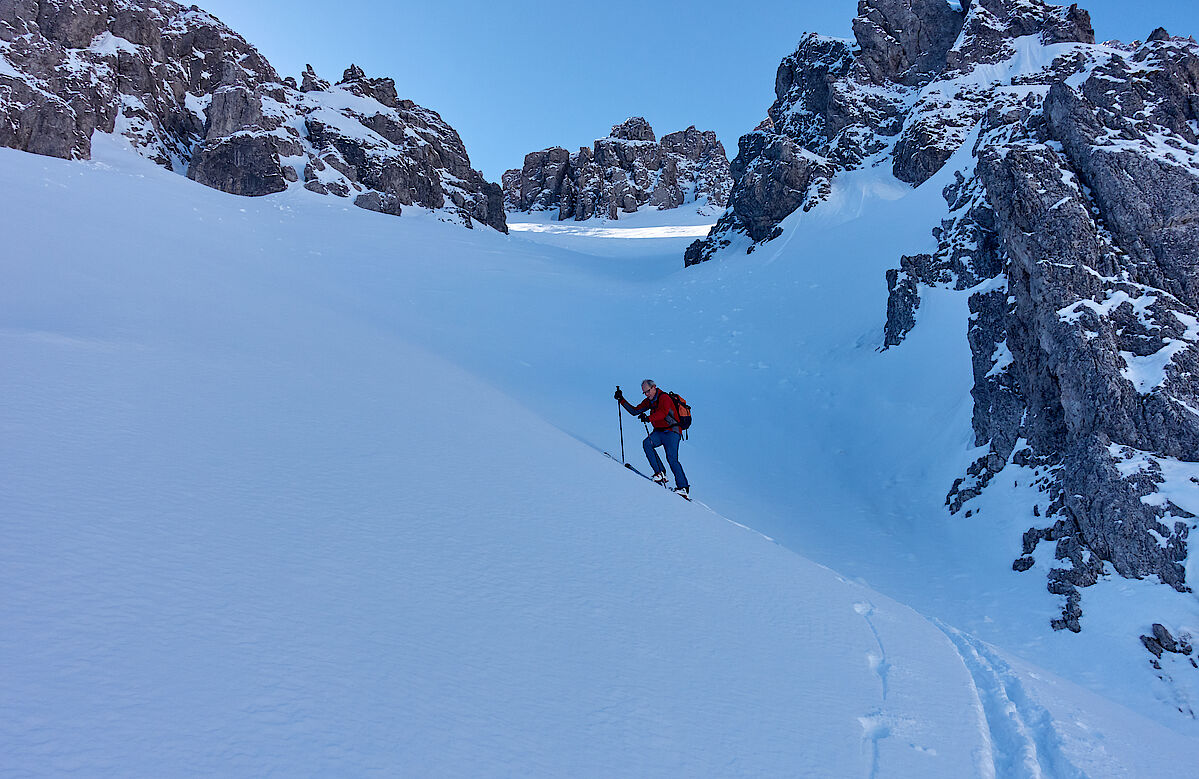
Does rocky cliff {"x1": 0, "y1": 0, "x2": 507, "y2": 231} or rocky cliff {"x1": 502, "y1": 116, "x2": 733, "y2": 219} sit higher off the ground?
rocky cliff {"x1": 502, "y1": 116, "x2": 733, "y2": 219}

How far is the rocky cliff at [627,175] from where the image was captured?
317 ft

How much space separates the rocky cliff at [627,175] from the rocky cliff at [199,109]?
36.2 meters

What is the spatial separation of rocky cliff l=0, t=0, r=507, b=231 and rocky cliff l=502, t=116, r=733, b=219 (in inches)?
1427

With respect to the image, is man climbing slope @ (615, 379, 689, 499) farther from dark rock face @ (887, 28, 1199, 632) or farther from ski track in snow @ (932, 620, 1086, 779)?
dark rock face @ (887, 28, 1199, 632)

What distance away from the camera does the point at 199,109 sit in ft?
181

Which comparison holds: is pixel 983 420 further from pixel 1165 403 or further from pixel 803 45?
pixel 803 45

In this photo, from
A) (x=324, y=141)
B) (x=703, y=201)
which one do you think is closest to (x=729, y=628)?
(x=324, y=141)

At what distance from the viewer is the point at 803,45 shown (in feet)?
182

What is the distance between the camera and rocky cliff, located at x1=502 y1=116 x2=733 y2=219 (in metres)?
96.6

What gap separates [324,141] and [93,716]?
191 feet

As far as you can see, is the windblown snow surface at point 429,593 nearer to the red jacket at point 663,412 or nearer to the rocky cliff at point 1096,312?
the rocky cliff at point 1096,312

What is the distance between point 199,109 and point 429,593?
2586 inches

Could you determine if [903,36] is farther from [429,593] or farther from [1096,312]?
[429,593]

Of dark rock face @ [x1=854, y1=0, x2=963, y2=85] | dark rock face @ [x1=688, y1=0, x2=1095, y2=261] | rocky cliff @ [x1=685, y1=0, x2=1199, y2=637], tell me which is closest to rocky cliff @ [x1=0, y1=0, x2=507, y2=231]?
dark rock face @ [x1=688, y1=0, x2=1095, y2=261]
